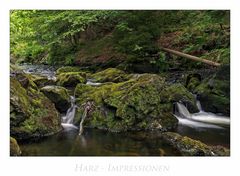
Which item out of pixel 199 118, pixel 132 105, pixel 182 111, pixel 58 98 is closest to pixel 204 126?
pixel 199 118

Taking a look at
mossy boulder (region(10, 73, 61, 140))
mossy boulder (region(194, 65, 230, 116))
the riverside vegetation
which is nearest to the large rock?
the riverside vegetation

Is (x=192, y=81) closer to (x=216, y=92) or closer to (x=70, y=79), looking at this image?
(x=216, y=92)

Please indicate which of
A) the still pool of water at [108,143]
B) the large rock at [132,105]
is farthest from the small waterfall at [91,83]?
the still pool of water at [108,143]

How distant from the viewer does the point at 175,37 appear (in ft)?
25.1

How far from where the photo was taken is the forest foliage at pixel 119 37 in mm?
6504

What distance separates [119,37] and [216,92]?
2.23 meters

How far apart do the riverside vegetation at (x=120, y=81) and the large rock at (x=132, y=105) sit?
0.05 feet

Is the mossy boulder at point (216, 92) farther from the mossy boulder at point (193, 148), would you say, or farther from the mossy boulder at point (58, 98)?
the mossy boulder at point (58, 98)

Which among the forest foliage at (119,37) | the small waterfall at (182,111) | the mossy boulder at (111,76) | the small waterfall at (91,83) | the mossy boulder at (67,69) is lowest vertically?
the small waterfall at (182,111)

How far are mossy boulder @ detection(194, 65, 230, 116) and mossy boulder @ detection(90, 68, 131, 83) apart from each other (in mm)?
1442

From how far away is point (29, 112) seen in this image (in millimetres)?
5258
